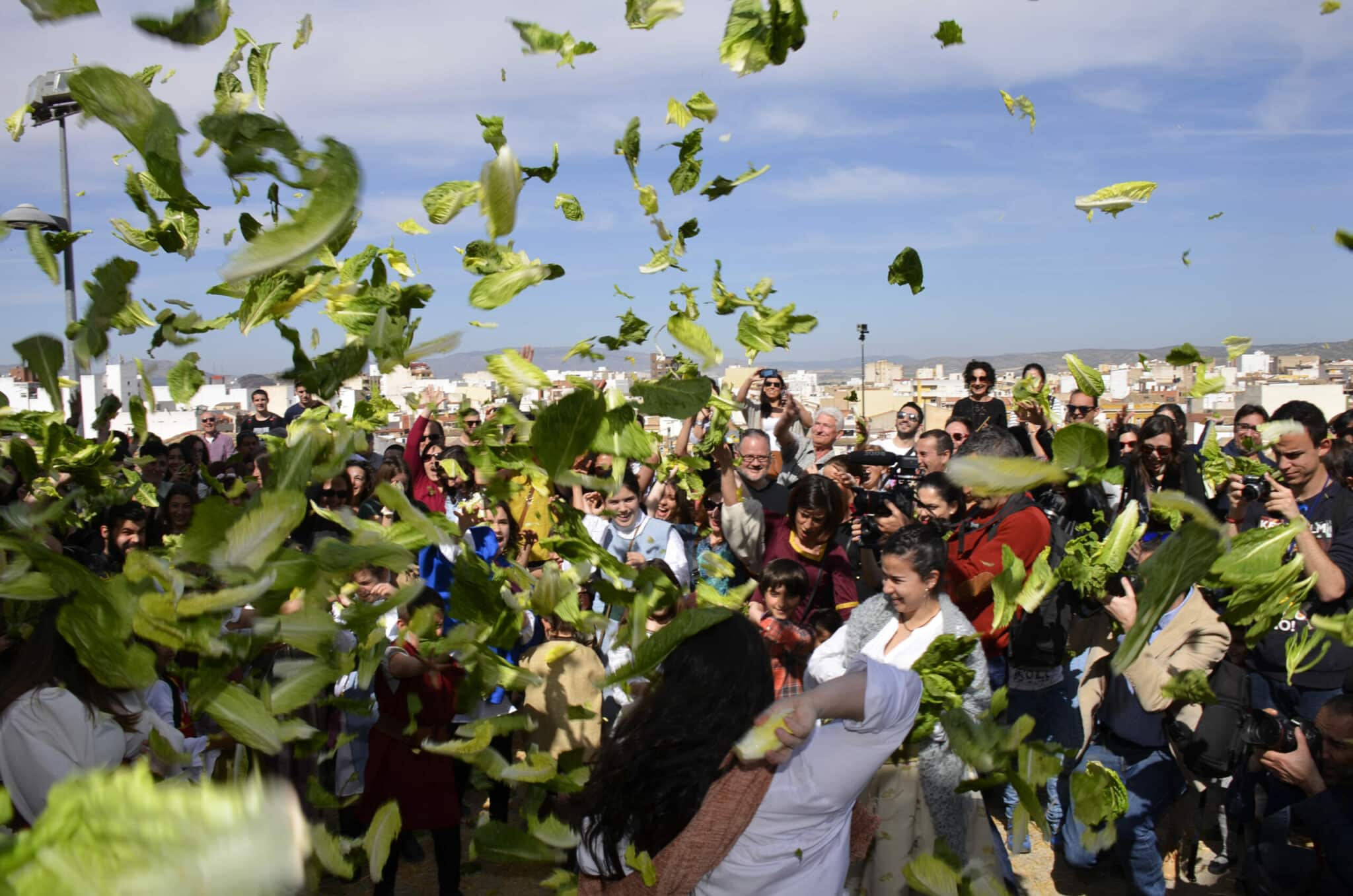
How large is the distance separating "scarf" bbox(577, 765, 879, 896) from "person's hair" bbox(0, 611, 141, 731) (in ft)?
4.96

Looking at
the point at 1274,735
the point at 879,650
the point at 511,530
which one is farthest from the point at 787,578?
the point at 1274,735

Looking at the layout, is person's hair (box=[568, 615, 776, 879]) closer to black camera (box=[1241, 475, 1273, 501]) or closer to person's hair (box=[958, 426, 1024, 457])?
person's hair (box=[958, 426, 1024, 457])

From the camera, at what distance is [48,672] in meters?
2.77

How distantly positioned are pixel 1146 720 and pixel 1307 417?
153 centimetres

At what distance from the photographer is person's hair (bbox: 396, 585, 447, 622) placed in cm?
346

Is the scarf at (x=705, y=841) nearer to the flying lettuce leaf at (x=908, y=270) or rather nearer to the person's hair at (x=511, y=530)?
the flying lettuce leaf at (x=908, y=270)

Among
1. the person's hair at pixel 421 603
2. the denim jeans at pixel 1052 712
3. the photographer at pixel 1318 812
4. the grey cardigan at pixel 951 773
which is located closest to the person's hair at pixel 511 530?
the person's hair at pixel 421 603

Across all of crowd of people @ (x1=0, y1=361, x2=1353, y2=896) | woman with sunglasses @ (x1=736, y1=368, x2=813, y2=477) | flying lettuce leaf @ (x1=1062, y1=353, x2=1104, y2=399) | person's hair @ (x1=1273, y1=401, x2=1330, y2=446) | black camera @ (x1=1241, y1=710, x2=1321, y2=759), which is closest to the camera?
crowd of people @ (x1=0, y1=361, x2=1353, y2=896)

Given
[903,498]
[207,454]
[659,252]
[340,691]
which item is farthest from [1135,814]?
[207,454]

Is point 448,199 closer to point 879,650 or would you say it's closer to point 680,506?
point 879,650

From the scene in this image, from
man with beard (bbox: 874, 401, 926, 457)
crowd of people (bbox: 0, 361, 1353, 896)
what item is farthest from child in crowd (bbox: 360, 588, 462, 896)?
man with beard (bbox: 874, 401, 926, 457)

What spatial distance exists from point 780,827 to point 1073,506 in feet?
10.8

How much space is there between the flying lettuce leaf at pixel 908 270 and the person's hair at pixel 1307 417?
2329 millimetres

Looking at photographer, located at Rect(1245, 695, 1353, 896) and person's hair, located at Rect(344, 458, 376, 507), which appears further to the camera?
person's hair, located at Rect(344, 458, 376, 507)
